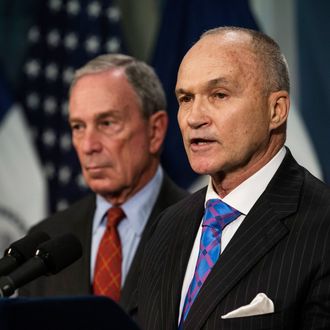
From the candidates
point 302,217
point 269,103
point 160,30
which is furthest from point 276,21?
point 302,217

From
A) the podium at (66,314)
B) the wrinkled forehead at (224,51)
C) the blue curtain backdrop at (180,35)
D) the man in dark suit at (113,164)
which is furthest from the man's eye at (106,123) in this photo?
the podium at (66,314)

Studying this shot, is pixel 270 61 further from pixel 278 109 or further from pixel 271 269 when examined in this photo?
pixel 271 269

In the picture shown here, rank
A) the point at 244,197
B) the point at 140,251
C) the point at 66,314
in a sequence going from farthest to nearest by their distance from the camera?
the point at 140,251, the point at 244,197, the point at 66,314

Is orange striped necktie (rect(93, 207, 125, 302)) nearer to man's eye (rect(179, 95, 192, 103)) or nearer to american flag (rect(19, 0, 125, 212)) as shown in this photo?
man's eye (rect(179, 95, 192, 103))

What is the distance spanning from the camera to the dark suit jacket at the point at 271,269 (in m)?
1.72

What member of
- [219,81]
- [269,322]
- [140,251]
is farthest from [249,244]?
[140,251]

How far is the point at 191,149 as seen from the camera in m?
2.00

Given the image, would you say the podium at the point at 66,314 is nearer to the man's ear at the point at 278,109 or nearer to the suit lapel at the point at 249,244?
the suit lapel at the point at 249,244

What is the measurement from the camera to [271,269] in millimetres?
1779

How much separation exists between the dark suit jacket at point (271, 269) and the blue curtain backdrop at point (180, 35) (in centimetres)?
181

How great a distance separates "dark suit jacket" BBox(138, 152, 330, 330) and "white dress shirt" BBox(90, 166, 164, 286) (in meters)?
0.92

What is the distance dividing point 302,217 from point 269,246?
10 centimetres

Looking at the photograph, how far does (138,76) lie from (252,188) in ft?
4.26

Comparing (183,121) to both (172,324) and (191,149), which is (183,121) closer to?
(191,149)
